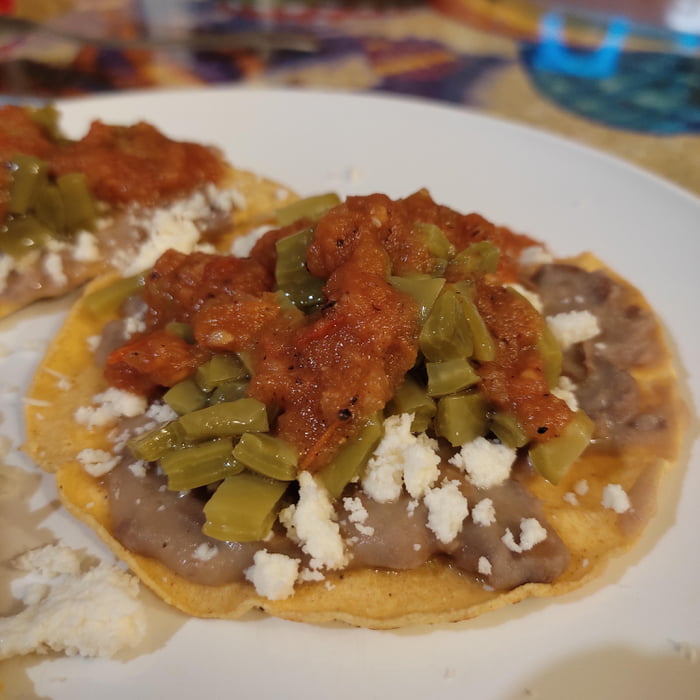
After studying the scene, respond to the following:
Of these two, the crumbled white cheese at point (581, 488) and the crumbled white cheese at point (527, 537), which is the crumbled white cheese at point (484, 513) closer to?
the crumbled white cheese at point (527, 537)

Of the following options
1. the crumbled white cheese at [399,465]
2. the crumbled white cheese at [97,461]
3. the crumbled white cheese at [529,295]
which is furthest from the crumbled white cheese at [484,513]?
the crumbled white cheese at [97,461]

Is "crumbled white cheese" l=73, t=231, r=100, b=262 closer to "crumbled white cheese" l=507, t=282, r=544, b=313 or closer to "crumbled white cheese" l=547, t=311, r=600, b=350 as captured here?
"crumbled white cheese" l=507, t=282, r=544, b=313

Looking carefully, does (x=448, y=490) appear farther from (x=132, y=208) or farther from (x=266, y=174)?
(x=266, y=174)

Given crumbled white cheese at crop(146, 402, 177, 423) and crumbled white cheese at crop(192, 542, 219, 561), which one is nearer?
crumbled white cheese at crop(192, 542, 219, 561)

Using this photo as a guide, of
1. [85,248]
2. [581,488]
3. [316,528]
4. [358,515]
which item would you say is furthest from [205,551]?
[85,248]

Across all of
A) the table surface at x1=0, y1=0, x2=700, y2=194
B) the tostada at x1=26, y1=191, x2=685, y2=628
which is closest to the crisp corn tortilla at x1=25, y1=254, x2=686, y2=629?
the tostada at x1=26, y1=191, x2=685, y2=628

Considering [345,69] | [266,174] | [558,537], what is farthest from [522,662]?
[345,69]

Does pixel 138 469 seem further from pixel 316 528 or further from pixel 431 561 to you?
pixel 431 561
